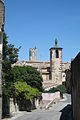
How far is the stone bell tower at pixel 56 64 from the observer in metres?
81.4

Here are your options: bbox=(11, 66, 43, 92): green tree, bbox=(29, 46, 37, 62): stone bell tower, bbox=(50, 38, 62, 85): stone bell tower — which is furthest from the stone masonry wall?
bbox=(11, 66, 43, 92): green tree

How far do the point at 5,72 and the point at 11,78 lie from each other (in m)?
1.28

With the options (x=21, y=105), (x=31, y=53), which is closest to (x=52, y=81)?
(x=31, y=53)

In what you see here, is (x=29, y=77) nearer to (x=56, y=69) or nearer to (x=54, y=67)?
(x=56, y=69)

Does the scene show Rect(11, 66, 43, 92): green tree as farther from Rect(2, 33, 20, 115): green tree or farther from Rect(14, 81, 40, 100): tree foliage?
Rect(2, 33, 20, 115): green tree

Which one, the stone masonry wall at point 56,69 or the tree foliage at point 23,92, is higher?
the stone masonry wall at point 56,69

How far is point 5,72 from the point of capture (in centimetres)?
3050

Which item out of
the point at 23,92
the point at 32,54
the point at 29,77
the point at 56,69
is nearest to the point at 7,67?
the point at 23,92

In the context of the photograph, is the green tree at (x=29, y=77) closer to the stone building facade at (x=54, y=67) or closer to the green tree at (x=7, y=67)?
the green tree at (x=7, y=67)

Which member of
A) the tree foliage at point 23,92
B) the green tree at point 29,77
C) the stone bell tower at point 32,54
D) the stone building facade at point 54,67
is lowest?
the tree foliage at point 23,92

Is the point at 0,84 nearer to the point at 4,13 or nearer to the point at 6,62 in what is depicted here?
the point at 6,62

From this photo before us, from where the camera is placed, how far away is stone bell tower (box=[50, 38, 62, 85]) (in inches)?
3206

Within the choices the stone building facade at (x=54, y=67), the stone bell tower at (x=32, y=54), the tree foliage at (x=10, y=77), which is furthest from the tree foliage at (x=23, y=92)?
the stone bell tower at (x=32, y=54)

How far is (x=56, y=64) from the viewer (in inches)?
3285
